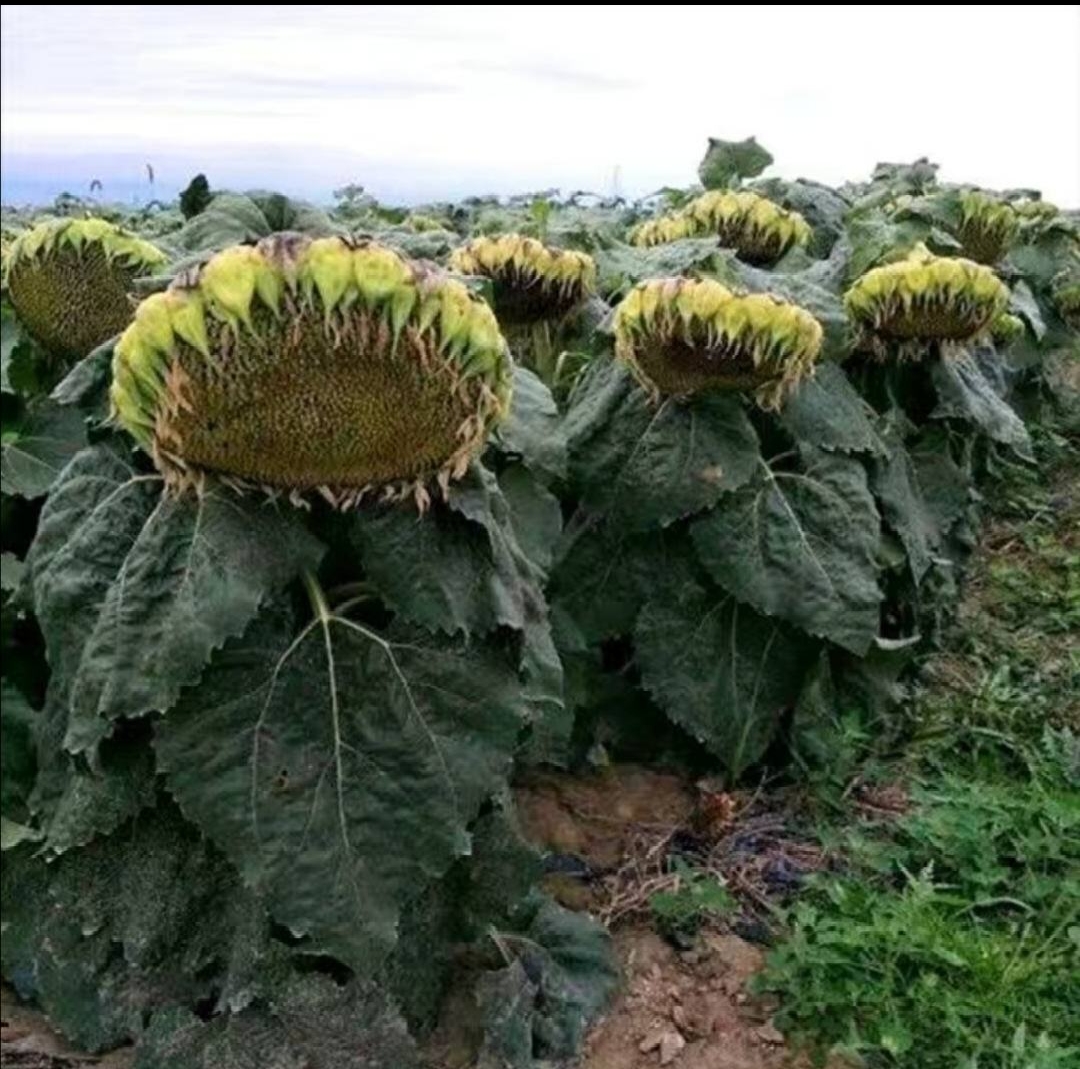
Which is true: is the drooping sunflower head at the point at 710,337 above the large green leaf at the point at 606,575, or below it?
above

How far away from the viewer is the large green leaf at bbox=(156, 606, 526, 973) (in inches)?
59.6

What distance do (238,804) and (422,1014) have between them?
0.46m

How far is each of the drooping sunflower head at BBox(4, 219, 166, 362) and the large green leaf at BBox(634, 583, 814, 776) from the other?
931 mm

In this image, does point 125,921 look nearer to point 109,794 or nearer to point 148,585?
point 109,794

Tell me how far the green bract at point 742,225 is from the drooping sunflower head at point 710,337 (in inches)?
28.4

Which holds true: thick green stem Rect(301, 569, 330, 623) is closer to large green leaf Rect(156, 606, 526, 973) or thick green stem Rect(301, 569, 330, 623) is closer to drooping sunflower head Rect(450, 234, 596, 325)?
large green leaf Rect(156, 606, 526, 973)

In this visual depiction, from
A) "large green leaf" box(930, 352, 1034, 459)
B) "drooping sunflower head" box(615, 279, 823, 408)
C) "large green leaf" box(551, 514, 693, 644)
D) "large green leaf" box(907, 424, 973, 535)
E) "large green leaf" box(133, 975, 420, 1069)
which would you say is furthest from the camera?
"large green leaf" box(907, 424, 973, 535)

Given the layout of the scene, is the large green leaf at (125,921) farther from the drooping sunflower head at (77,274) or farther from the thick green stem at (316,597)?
the drooping sunflower head at (77,274)

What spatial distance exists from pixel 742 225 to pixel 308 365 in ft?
5.59

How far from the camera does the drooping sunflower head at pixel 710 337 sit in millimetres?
2057

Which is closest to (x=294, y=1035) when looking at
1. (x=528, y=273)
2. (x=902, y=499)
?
(x=528, y=273)

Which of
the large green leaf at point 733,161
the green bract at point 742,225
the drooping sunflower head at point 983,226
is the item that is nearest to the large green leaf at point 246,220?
the green bract at point 742,225

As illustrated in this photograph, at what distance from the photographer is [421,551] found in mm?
1501

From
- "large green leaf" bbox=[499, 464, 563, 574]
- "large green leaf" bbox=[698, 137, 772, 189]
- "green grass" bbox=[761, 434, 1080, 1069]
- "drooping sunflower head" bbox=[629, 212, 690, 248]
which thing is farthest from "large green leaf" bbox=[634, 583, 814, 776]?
"large green leaf" bbox=[698, 137, 772, 189]
